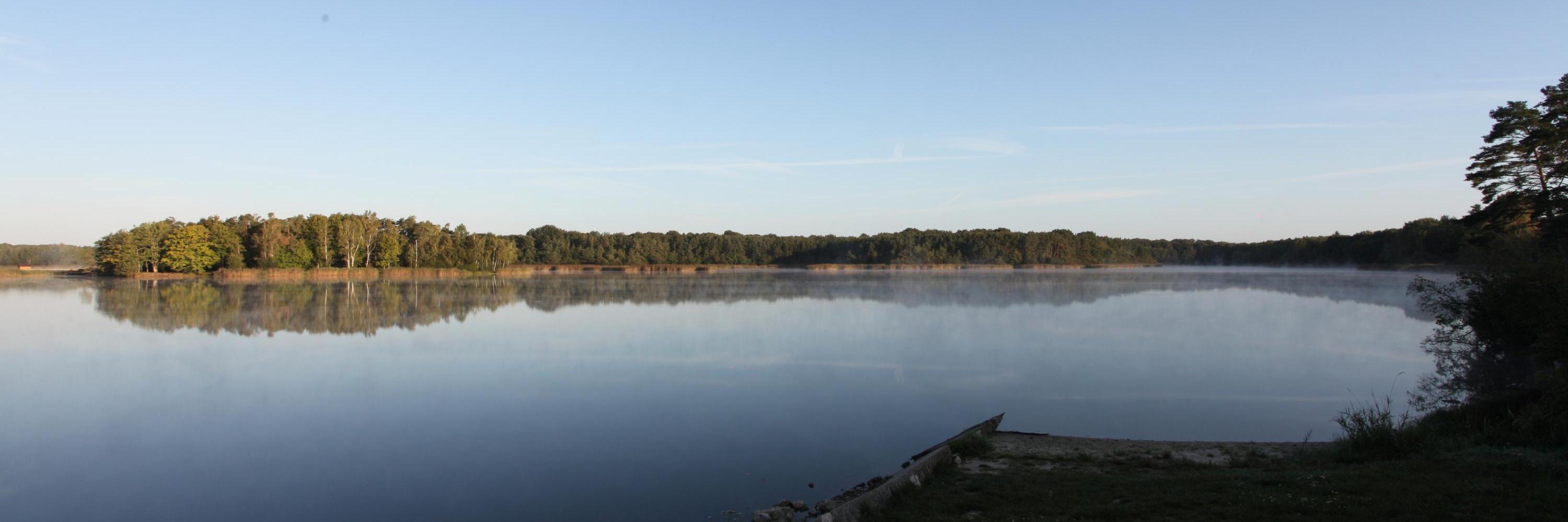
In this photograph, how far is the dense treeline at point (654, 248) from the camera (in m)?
51.2

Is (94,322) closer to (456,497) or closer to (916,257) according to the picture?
(456,497)

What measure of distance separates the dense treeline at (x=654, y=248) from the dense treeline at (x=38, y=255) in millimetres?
52063

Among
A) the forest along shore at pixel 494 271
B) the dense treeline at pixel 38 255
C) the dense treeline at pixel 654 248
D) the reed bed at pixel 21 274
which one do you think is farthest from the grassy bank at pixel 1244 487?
the dense treeline at pixel 38 255

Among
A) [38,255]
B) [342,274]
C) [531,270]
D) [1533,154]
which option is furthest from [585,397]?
[38,255]

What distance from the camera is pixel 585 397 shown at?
9844mm

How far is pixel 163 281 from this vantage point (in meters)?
42.8

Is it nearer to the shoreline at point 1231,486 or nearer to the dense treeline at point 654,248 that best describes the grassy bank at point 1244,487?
the shoreline at point 1231,486

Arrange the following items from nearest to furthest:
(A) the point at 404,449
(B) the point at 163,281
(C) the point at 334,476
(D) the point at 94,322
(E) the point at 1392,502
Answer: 1. (E) the point at 1392,502
2. (C) the point at 334,476
3. (A) the point at 404,449
4. (D) the point at 94,322
5. (B) the point at 163,281

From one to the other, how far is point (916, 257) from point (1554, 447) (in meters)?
90.6

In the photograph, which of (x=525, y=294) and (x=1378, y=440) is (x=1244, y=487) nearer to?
(x=1378, y=440)

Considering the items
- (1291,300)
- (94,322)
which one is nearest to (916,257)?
(1291,300)

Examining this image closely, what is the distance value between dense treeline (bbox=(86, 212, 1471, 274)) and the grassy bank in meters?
23.1

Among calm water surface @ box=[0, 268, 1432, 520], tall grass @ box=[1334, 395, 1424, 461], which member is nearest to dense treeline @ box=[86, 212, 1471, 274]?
calm water surface @ box=[0, 268, 1432, 520]

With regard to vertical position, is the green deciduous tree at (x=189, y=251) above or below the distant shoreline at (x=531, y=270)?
above
